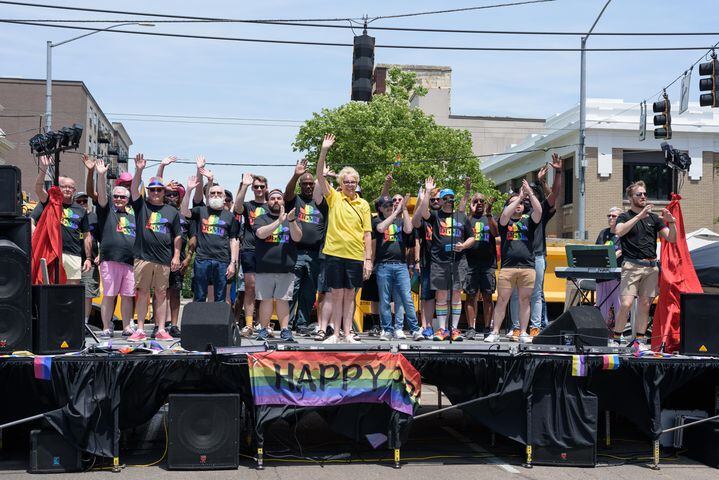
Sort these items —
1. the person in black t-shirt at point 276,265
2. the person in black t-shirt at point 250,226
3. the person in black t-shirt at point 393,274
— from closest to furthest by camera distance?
the person in black t-shirt at point 276,265, the person in black t-shirt at point 393,274, the person in black t-shirt at point 250,226

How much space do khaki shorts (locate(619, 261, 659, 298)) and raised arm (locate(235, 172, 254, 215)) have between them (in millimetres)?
4567

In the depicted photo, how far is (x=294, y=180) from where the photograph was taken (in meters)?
9.54

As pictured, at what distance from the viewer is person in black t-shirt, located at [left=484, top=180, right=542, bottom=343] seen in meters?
10.4

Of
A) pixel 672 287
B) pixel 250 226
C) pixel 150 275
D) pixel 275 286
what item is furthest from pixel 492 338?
pixel 150 275

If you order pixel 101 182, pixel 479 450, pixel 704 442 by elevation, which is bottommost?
pixel 479 450

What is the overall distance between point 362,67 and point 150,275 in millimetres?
6865

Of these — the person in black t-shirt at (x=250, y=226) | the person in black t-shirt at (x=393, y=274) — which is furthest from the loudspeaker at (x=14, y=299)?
the person in black t-shirt at (x=393, y=274)

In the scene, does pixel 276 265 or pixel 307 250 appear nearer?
pixel 276 265

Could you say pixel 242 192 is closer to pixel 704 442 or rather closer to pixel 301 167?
pixel 301 167

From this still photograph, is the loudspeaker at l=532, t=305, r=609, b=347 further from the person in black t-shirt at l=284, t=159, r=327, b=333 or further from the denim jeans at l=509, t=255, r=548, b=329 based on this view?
the person in black t-shirt at l=284, t=159, r=327, b=333

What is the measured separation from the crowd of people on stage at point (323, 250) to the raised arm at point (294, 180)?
1.0 inches

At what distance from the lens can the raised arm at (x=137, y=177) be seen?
960cm

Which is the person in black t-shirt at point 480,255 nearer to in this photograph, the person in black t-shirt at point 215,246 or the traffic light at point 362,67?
the person in black t-shirt at point 215,246

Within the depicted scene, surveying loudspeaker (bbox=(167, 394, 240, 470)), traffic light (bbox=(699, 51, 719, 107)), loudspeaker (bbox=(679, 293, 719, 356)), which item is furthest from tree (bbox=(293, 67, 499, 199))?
loudspeaker (bbox=(167, 394, 240, 470))
